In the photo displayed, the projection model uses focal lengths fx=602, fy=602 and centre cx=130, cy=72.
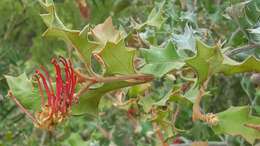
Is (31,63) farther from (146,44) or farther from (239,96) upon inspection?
(146,44)

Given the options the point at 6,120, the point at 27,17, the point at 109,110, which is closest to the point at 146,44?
the point at 6,120

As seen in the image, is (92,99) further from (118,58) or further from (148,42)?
(148,42)

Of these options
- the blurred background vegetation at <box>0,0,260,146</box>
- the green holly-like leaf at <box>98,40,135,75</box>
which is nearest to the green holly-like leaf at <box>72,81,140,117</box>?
the green holly-like leaf at <box>98,40,135,75</box>

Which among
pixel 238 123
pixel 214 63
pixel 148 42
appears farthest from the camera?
pixel 148 42

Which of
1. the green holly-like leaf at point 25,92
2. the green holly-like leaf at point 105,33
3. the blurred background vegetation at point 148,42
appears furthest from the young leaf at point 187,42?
the green holly-like leaf at point 25,92

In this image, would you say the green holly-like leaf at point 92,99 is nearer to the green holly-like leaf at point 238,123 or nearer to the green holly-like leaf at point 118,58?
the green holly-like leaf at point 118,58

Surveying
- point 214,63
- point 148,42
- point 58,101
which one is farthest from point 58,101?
point 148,42
